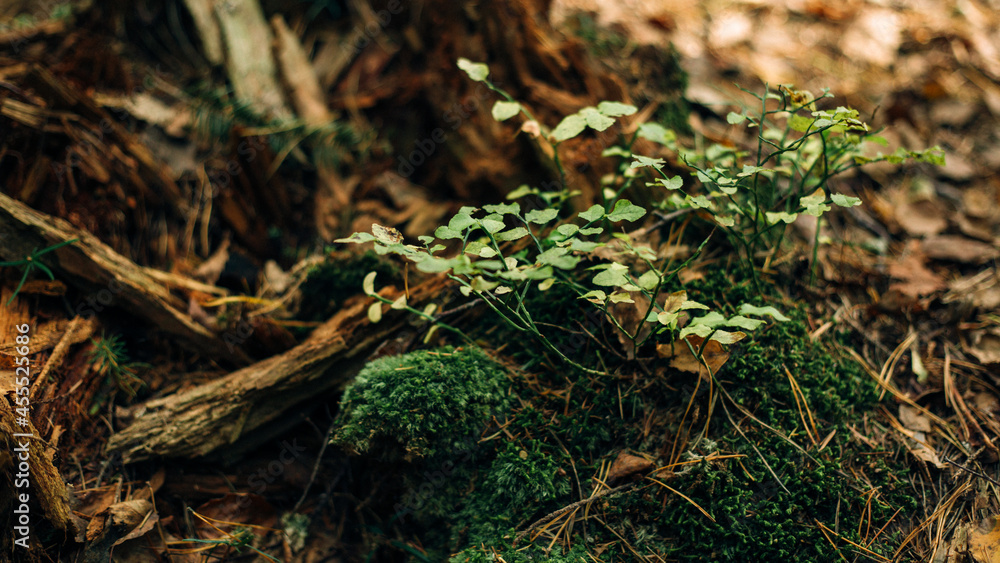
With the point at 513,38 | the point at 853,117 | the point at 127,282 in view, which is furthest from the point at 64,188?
the point at 853,117

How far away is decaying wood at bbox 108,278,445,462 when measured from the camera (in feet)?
6.75

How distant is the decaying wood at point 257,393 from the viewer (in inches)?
81.0

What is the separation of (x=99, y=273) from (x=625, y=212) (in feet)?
7.25

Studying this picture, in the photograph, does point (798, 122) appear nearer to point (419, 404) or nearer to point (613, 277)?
point (613, 277)

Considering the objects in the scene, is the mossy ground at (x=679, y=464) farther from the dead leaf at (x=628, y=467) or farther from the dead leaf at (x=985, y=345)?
the dead leaf at (x=985, y=345)

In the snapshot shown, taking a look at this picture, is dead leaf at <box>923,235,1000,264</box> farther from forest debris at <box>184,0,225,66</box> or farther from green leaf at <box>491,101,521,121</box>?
forest debris at <box>184,0,225,66</box>

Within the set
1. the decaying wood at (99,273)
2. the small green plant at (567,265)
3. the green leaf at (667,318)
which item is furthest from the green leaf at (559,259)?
the decaying wood at (99,273)

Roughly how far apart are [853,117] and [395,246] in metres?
1.62

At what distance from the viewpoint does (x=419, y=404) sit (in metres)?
1.92

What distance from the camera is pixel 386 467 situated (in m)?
2.20

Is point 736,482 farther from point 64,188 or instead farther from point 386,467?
point 64,188

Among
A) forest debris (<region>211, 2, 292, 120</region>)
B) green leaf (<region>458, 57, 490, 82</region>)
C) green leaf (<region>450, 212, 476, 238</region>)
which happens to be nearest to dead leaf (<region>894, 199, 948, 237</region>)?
green leaf (<region>458, 57, 490, 82</region>)

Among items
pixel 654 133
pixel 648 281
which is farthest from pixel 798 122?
pixel 648 281

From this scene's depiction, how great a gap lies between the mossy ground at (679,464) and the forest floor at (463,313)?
1 centimetres
